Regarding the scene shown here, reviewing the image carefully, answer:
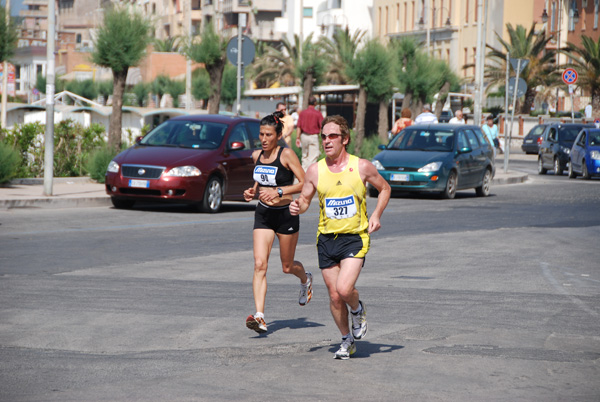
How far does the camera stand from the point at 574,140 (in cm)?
3762

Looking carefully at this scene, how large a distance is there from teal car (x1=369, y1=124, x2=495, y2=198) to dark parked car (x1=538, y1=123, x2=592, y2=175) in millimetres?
11485

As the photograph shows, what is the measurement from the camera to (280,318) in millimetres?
9156

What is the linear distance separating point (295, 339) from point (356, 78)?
1349 inches

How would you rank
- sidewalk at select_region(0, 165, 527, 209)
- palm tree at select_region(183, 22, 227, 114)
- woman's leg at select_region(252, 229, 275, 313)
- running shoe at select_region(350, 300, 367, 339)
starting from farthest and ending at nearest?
1. palm tree at select_region(183, 22, 227, 114)
2. sidewalk at select_region(0, 165, 527, 209)
3. woman's leg at select_region(252, 229, 275, 313)
4. running shoe at select_region(350, 300, 367, 339)

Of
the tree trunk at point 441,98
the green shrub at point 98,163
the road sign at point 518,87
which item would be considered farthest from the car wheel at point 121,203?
the tree trunk at point 441,98

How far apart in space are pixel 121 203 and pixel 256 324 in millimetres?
12215

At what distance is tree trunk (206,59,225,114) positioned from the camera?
115 feet

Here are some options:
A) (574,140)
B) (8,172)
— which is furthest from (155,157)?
(574,140)

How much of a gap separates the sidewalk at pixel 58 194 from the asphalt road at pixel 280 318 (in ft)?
7.93

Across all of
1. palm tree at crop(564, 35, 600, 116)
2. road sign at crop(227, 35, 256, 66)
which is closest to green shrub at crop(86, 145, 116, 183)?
road sign at crop(227, 35, 256, 66)

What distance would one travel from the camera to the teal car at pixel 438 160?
23.8m

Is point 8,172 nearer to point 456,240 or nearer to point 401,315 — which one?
point 456,240

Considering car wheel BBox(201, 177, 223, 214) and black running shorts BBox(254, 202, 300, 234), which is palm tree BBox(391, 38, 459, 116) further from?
black running shorts BBox(254, 202, 300, 234)

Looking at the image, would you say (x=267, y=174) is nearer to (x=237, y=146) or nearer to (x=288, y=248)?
(x=288, y=248)
